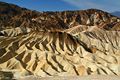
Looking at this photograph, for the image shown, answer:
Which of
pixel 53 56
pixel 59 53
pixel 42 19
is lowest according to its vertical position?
pixel 59 53

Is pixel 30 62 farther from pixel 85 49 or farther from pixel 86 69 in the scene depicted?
pixel 85 49

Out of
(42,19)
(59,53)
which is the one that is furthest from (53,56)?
(42,19)

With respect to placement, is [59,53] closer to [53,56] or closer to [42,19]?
[53,56]

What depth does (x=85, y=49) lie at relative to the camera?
10456 centimetres

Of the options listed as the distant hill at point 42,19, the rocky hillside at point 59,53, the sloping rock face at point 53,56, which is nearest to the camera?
the rocky hillside at point 59,53

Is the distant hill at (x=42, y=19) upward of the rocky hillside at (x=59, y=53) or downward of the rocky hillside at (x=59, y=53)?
upward

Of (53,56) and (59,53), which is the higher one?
(53,56)

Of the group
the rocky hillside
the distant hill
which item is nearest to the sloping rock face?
the rocky hillside

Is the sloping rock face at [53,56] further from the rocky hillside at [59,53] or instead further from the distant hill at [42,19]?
the distant hill at [42,19]

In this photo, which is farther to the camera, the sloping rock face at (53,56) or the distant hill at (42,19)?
the distant hill at (42,19)

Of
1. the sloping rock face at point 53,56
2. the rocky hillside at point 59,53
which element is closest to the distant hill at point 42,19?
the rocky hillside at point 59,53

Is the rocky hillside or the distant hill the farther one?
the distant hill

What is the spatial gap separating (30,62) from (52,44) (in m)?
19.2

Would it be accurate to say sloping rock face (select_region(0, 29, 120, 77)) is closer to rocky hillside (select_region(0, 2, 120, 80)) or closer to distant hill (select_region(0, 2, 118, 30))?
rocky hillside (select_region(0, 2, 120, 80))
